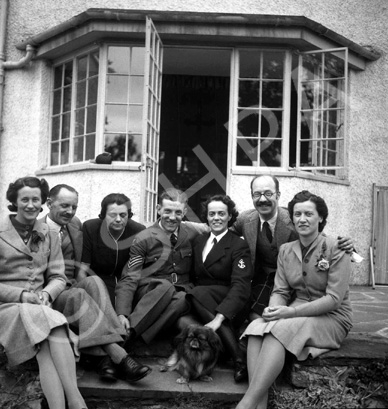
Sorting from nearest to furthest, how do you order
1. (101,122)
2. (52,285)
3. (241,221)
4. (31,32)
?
(52,285), (241,221), (101,122), (31,32)

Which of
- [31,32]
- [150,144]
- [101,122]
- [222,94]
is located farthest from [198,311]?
[222,94]

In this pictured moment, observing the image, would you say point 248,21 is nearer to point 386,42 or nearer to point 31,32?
point 386,42

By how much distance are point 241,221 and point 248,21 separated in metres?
3.22

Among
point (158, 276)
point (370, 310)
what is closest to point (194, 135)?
point (370, 310)

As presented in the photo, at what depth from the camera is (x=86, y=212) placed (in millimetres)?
6949

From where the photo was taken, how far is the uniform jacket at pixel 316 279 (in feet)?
11.6

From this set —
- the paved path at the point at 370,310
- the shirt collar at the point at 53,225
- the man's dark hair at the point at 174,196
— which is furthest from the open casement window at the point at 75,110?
the paved path at the point at 370,310

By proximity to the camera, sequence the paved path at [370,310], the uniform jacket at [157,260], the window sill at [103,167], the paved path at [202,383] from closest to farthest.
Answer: the paved path at [202,383], the uniform jacket at [157,260], the paved path at [370,310], the window sill at [103,167]

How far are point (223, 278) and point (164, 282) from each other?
1.47ft

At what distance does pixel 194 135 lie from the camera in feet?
33.1

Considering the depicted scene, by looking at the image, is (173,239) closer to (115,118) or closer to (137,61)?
(115,118)

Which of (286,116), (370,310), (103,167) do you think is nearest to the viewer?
(370,310)

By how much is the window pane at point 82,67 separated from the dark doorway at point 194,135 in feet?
6.47

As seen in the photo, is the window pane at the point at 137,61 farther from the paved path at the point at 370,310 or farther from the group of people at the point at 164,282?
the paved path at the point at 370,310
